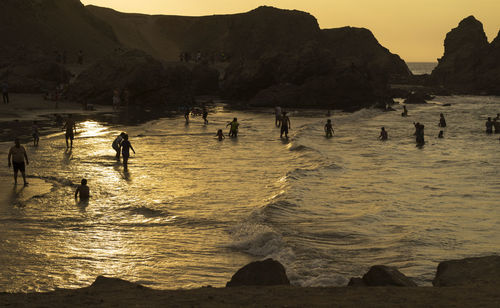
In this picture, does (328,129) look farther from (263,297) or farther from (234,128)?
(263,297)

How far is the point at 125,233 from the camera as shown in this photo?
13391 millimetres

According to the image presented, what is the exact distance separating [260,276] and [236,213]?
22.0 feet

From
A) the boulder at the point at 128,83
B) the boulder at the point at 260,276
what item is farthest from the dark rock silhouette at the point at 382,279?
the boulder at the point at 128,83

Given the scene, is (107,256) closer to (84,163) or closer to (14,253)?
(14,253)

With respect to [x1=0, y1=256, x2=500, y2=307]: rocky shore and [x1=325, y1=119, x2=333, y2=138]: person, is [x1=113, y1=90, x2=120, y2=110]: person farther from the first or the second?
[x1=0, y1=256, x2=500, y2=307]: rocky shore

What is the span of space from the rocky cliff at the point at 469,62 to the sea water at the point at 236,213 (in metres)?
76.0

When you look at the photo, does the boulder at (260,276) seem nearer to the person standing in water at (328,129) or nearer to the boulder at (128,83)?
the person standing in water at (328,129)

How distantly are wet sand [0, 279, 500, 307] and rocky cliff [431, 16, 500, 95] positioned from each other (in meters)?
96.8

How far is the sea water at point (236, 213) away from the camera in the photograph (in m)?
11.3

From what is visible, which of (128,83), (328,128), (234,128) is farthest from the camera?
(128,83)

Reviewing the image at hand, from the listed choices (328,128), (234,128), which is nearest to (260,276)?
(234,128)

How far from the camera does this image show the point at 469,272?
9.28m

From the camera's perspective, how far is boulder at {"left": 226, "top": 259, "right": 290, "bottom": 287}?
29.2ft

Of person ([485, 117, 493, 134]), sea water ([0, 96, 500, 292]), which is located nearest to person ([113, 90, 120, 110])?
sea water ([0, 96, 500, 292])
